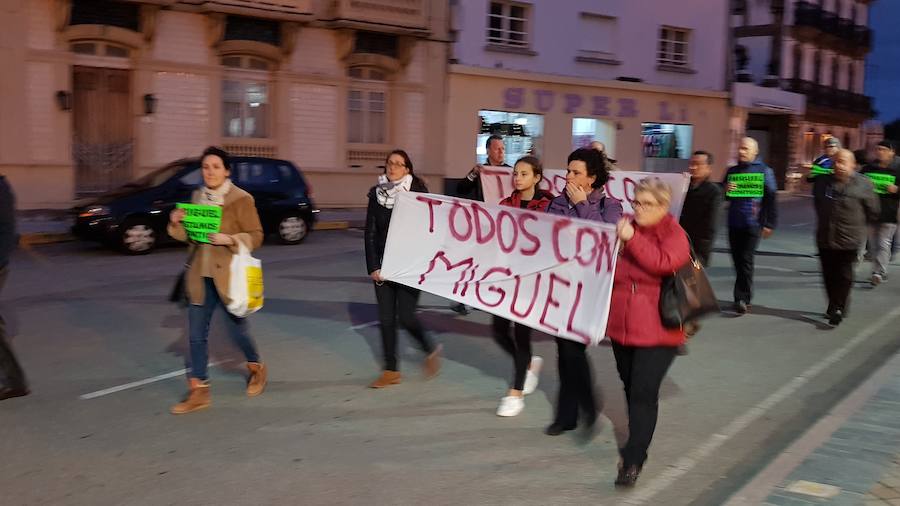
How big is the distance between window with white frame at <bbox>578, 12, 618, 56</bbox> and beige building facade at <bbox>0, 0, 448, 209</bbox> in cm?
541

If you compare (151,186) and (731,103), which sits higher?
(731,103)

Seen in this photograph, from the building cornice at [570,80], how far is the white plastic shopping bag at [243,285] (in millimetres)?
19098

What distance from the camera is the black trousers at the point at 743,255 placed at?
→ 9555mm

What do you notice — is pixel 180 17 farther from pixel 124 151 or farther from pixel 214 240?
pixel 214 240

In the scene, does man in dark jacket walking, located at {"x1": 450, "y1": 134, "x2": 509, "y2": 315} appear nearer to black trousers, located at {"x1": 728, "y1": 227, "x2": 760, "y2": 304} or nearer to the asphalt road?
the asphalt road

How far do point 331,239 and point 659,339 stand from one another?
1283 centimetres

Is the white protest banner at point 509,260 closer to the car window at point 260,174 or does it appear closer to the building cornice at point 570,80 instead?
the car window at point 260,174

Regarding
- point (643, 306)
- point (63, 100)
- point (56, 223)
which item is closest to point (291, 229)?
point (56, 223)

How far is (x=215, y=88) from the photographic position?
801 inches

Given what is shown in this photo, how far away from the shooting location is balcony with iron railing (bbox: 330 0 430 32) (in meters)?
21.5

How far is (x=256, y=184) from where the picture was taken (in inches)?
599

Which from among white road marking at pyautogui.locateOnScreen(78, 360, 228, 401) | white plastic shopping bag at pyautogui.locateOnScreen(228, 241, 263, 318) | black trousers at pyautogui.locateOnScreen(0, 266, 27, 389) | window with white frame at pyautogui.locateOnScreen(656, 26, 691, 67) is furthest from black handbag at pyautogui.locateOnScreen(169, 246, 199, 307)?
window with white frame at pyautogui.locateOnScreen(656, 26, 691, 67)

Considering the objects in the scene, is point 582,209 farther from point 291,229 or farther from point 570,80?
point 570,80

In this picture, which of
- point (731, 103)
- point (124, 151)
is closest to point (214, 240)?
point (124, 151)
